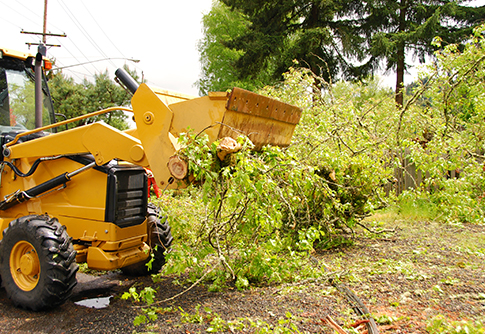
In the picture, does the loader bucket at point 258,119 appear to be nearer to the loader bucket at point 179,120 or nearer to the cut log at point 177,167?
the loader bucket at point 179,120

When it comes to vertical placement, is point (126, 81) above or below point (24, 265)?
above

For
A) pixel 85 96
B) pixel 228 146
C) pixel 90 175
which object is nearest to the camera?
pixel 228 146

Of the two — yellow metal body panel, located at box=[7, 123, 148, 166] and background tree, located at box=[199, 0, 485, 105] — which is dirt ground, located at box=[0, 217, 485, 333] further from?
background tree, located at box=[199, 0, 485, 105]

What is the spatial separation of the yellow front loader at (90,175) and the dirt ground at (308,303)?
1.05 feet

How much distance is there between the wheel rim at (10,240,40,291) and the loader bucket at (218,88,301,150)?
8.10 ft

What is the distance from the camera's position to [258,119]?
12.5 feet

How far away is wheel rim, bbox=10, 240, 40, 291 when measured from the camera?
4.00 metres

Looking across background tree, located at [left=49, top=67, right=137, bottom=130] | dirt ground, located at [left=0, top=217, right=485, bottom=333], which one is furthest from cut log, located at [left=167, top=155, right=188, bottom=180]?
background tree, located at [left=49, top=67, right=137, bottom=130]

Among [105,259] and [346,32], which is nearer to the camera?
[105,259]

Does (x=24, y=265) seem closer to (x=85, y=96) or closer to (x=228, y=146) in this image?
(x=228, y=146)

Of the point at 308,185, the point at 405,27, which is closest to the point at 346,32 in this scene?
the point at 405,27

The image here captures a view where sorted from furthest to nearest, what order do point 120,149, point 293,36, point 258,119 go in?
point 293,36 → point 120,149 → point 258,119

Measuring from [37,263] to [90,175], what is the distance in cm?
110

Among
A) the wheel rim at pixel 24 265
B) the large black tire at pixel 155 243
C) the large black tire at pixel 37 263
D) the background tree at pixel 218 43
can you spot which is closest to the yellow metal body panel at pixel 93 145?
the large black tire at pixel 37 263
